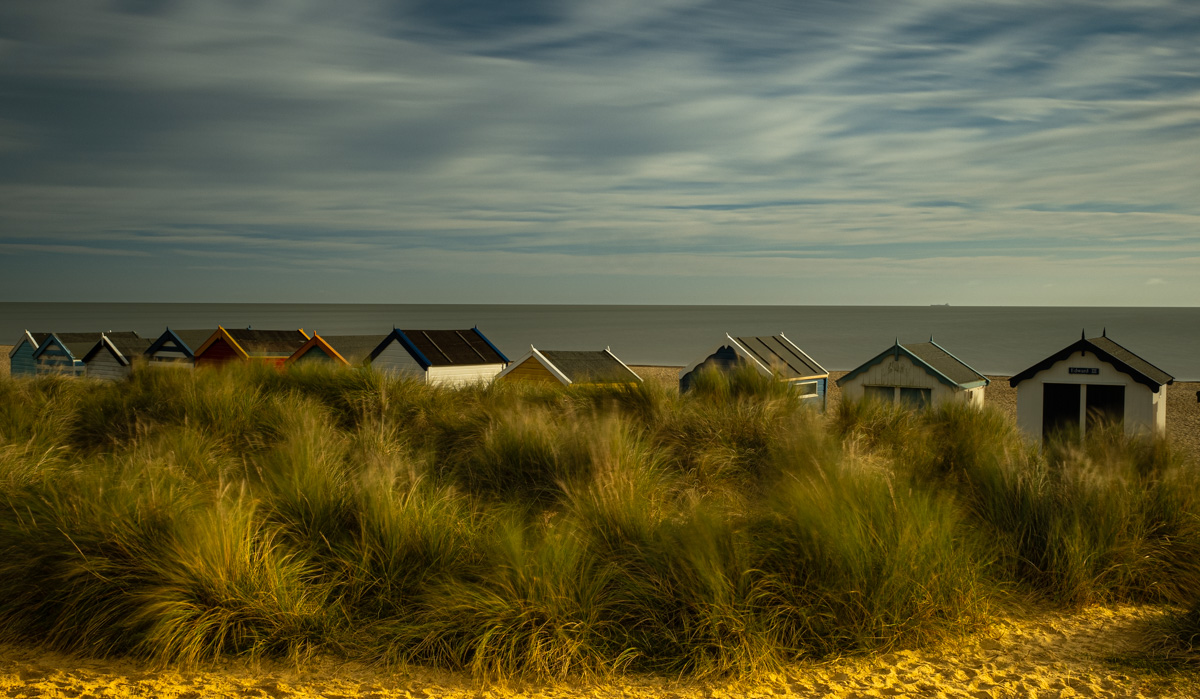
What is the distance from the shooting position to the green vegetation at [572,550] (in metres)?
4.92

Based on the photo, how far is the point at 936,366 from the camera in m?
13.8

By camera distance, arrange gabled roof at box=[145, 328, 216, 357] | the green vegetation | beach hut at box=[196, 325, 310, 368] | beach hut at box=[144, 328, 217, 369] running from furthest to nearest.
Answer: gabled roof at box=[145, 328, 216, 357], beach hut at box=[144, 328, 217, 369], beach hut at box=[196, 325, 310, 368], the green vegetation

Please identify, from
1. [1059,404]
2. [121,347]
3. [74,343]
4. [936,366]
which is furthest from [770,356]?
[74,343]

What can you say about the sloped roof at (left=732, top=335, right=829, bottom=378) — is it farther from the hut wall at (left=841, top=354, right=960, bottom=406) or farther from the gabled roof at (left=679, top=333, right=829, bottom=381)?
the hut wall at (left=841, top=354, right=960, bottom=406)

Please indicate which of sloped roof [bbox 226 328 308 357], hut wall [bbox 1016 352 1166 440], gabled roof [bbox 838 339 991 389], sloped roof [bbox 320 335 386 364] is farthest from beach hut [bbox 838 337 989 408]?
sloped roof [bbox 226 328 308 357]

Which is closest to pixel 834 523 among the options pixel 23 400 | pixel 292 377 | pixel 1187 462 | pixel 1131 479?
pixel 1131 479

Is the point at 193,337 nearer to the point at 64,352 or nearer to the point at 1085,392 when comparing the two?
the point at 64,352

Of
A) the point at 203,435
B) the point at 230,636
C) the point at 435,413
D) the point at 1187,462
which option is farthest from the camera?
the point at 435,413

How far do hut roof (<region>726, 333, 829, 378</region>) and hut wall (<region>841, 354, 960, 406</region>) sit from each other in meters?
1.13

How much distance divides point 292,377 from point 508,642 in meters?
8.01

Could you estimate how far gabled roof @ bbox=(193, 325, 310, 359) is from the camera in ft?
54.9

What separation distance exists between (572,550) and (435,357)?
10.4 metres

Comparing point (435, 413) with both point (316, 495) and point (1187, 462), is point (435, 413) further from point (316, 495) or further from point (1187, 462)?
point (1187, 462)

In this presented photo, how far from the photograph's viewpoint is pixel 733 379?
11242 millimetres
